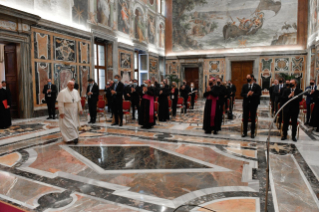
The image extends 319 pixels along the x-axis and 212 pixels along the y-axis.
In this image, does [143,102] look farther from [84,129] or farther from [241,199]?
[241,199]

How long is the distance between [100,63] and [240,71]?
39.7ft

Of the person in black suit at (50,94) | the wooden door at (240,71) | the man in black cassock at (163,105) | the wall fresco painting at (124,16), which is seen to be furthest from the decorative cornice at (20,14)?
the wooden door at (240,71)

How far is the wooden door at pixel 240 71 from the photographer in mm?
19944

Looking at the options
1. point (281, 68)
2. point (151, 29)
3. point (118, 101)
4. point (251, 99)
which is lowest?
point (118, 101)

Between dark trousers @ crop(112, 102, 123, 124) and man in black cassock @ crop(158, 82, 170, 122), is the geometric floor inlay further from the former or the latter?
man in black cassock @ crop(158, 82, 170, 122)

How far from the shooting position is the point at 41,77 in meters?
10.1

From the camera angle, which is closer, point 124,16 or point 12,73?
point 12,73

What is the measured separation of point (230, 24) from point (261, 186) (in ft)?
62.6

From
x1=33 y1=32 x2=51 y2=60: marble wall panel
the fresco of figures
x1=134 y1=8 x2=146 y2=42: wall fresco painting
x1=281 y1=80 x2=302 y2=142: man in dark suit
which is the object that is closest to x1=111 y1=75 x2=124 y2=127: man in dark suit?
x1=33 y1=32 x2=51 y2=60: marble wall panel

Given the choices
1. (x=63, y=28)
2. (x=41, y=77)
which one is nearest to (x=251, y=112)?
(x=41, y=77)

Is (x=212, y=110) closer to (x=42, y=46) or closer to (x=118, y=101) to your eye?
(x=118, y=101)

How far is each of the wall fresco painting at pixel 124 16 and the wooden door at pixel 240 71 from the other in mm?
9729

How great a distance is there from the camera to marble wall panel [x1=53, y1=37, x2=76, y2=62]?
10.7 metres

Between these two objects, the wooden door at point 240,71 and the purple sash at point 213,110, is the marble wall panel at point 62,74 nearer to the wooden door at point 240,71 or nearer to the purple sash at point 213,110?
the purple sash at point 213,110
